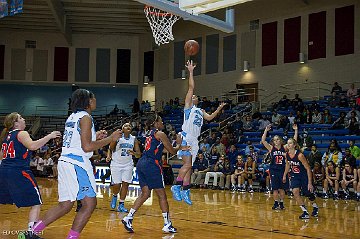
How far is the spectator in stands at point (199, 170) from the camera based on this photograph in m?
16.3

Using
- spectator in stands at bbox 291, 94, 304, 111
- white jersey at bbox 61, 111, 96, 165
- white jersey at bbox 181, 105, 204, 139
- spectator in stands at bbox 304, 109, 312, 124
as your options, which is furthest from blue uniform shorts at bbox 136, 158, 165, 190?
spectator in stands at bbox 291, 94, 304, 111

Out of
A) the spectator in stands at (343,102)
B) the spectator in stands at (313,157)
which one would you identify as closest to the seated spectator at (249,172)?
the spectator in stands at (313,157)

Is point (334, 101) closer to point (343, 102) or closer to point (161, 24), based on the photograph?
point (343, 102)

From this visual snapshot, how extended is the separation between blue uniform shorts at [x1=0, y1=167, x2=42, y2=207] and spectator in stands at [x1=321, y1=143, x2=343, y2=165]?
9948 mm

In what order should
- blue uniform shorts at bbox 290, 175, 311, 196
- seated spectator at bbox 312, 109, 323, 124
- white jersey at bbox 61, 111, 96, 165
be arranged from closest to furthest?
white jersey at bbox 61, 111, 96, 165
blue uniform shorts at bbox 290, 175, 311, 196
seated spectator at bbox 312, 109, 323, 124

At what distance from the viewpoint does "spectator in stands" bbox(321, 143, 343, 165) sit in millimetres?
13492

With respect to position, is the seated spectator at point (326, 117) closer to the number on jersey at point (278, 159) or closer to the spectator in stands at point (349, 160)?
the spectator in stands at point (349, 160)

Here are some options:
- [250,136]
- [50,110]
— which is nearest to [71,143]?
[250,136]

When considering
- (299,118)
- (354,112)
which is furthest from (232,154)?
(354,112)

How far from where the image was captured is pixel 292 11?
23.0 meters

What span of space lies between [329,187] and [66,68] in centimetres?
2126

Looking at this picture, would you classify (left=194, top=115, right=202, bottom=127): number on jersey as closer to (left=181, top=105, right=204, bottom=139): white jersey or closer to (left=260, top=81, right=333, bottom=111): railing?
(left=181, top=105, right=204, bottom=139): white jersey

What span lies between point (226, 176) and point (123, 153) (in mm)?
7178

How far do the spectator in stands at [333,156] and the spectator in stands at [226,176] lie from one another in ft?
10.5
